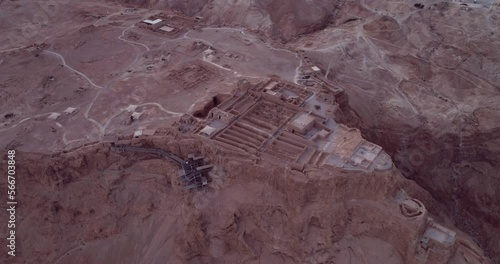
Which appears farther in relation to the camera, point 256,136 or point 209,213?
point 256,136

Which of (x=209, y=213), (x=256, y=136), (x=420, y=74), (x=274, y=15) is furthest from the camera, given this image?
(x=274, y=15)

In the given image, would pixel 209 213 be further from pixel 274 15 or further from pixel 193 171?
pixel 274 15

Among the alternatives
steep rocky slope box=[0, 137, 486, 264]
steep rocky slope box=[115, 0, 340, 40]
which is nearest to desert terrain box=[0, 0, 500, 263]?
steep rocky slope box=[0, 137, 486, 264]

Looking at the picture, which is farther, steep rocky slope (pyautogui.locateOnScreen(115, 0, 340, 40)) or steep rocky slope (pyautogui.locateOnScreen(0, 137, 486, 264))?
steep rocky slope (pyautogui.locateOnScreen(115, 0, 340, 40))

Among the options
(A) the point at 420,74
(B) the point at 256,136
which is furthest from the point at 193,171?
(A) the point at 420,74

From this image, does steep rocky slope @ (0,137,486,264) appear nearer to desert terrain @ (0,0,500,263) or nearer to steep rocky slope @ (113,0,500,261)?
desert terrain @ (0,0,500,263)

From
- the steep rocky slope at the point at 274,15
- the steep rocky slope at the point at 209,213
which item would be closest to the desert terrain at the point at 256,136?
the steep rocky slope at the point at 209,213

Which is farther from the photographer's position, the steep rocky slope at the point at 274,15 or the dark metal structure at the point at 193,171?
the steep rocky slope at the point at 274,15

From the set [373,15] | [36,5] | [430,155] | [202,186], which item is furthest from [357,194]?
[36,5]

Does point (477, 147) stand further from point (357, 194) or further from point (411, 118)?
point (357, 194)

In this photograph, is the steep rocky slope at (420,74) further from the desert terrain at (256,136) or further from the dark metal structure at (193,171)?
the dark metal structure at (193,171)
